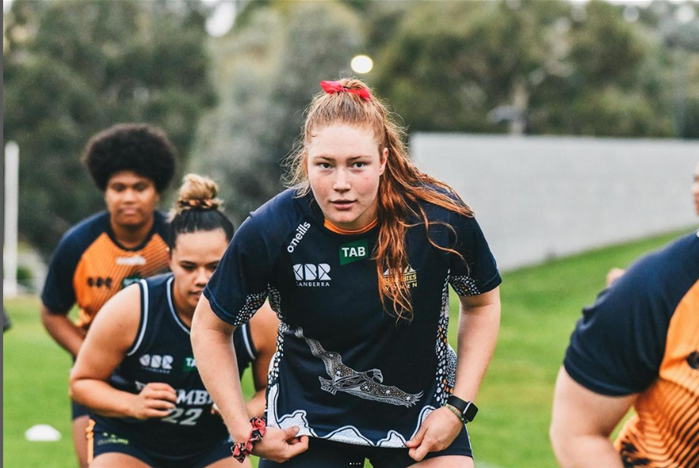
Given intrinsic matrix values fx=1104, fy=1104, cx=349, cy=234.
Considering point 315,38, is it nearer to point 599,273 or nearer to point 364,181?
point 599,273

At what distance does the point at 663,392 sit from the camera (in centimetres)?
281

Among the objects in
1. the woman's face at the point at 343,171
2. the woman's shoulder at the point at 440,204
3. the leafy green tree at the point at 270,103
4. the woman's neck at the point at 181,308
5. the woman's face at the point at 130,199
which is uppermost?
the leafy green tree at the point at 270,103

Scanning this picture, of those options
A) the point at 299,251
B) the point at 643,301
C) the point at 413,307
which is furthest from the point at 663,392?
the point at 299,251

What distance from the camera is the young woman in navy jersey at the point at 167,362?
15.9 feet

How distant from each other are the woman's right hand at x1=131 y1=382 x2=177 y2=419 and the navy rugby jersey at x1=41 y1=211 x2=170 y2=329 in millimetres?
1346

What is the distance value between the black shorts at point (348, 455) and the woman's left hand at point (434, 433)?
0.05m

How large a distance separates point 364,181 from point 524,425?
27.1 ft

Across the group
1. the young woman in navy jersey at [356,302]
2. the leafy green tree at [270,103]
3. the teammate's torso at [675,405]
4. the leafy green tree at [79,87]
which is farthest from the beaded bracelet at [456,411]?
the leafy green tree at [79,87]

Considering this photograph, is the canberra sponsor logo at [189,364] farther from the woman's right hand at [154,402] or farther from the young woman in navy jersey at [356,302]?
the young woman in navy jersey at [356,302]

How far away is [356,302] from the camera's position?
3729mm

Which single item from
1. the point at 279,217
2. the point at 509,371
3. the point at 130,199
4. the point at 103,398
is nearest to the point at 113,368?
the point at 103,398

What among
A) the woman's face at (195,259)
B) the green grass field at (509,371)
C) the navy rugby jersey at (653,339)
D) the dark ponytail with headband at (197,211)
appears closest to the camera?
the navy rugby jersey at (653,339)

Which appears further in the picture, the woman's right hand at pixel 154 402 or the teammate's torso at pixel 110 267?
the teammate's torso at pixel 110 267

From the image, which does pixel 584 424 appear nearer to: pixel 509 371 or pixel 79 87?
pixel 509 371
